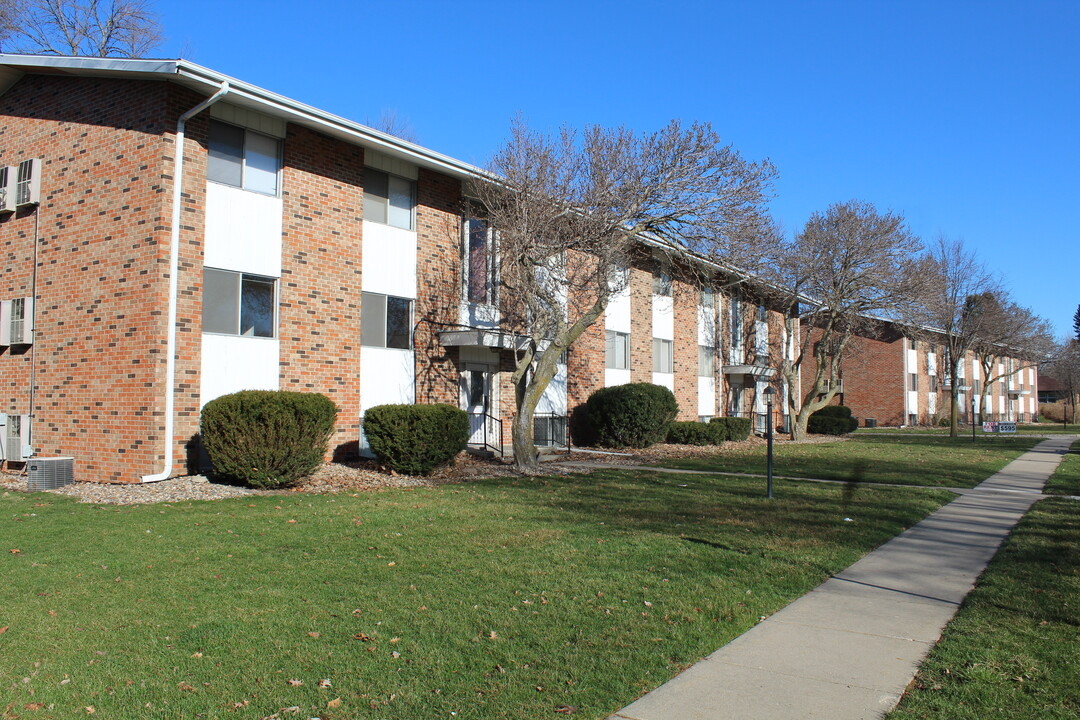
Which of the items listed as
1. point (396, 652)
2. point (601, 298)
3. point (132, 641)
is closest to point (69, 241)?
point (601, 298)

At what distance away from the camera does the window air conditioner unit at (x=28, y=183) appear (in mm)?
14828

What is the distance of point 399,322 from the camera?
1722 centimetres

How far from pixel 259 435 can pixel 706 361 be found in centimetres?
2023

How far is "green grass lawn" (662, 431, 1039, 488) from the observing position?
15875mm

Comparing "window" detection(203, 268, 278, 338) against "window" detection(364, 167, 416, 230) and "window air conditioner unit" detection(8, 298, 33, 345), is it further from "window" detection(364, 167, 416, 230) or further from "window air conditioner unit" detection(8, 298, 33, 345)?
"window air conditioner unit" detection(8, 298, 33, 345)

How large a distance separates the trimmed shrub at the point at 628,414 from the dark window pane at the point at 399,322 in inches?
265

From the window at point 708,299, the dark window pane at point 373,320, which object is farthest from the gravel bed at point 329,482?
the window at point 708,299

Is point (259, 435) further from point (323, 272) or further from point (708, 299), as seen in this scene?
point (708, 299)

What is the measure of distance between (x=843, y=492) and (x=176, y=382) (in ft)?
35.5

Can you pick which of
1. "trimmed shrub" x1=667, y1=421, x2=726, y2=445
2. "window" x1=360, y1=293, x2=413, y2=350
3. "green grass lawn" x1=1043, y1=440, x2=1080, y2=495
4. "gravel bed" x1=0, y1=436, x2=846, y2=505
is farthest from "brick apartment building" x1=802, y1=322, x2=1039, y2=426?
"window" x1=360, y1=293, x2=413, y2=350

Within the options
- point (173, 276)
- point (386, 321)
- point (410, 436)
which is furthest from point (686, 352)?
point (173, 276)

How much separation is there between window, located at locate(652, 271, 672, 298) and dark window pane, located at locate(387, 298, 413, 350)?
10.7 metres

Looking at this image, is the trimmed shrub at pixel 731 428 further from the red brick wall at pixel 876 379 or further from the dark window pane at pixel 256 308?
the red brick wall at pixel 876 379

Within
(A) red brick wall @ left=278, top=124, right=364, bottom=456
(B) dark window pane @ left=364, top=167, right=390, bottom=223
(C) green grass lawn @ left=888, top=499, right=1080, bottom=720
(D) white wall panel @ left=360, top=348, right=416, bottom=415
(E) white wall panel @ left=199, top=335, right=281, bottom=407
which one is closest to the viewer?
(C) green grass lawn @ left=888, top=499, right=1080, bottom=720
